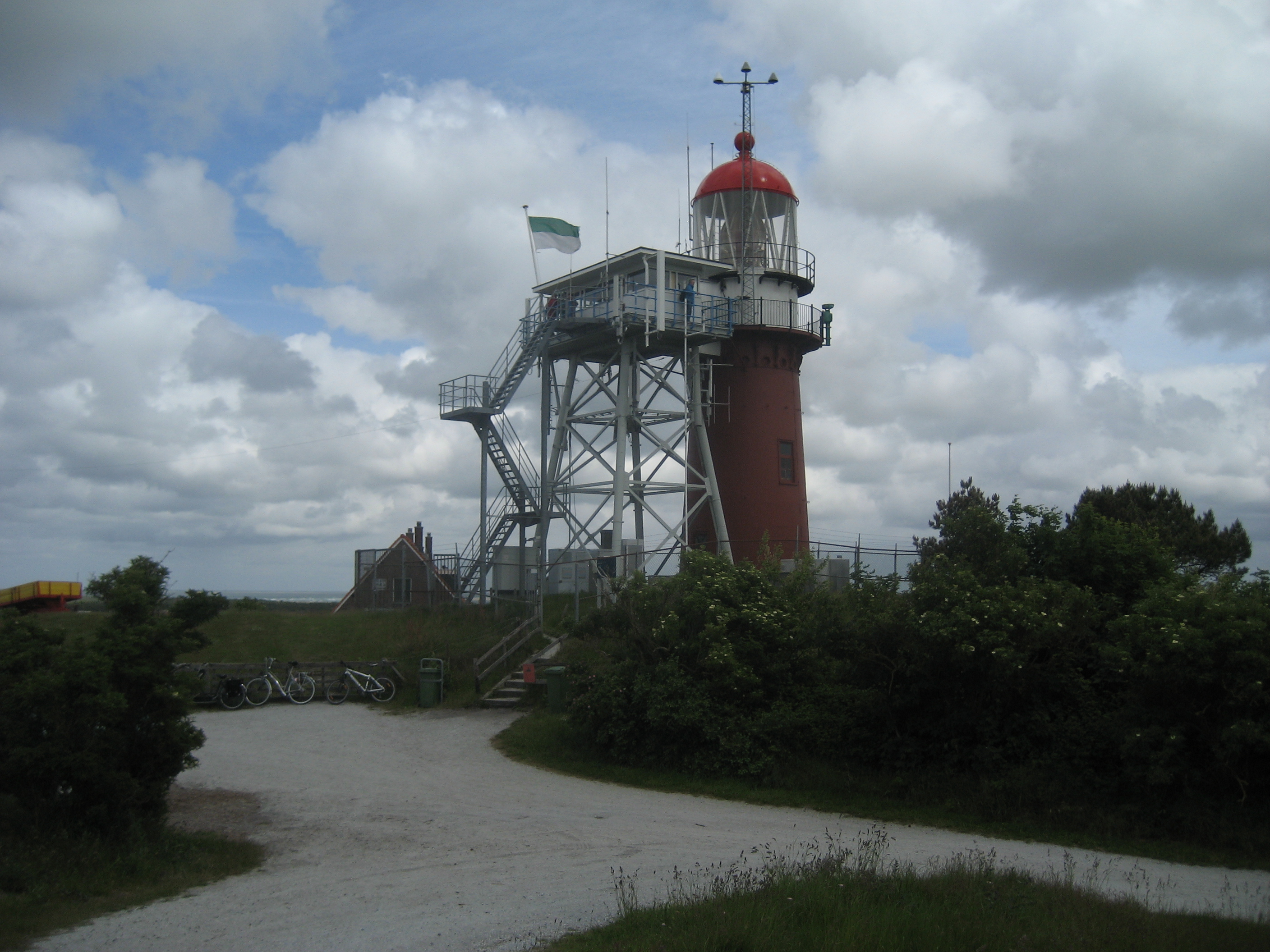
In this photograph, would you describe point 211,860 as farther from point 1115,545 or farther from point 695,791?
point 1115,545

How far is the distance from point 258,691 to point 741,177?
23864 millimetres

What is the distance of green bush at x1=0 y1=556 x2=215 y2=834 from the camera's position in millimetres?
12617

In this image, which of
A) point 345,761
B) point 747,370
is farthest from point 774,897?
point 747,370

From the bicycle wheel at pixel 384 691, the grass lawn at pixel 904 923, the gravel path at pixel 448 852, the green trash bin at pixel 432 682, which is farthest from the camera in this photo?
the bicycle wheel at pixel 384 691

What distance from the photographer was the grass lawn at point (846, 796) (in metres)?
14.1

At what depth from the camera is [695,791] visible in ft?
61.4

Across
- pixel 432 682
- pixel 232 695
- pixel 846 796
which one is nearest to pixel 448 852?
pixel 846 796

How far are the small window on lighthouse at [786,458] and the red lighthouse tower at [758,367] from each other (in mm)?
36

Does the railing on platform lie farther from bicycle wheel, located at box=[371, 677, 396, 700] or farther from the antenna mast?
bicycle wheel, located at box=[371, 677, 396, 700]

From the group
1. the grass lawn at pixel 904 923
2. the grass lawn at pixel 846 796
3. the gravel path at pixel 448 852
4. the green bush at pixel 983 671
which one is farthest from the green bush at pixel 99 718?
the green bush at pixel 983 671

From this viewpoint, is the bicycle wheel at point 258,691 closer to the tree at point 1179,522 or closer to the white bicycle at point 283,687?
→ the white bicycle at point 283,687

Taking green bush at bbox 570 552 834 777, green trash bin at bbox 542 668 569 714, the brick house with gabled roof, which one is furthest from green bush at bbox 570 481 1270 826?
the brick house with gabled roof

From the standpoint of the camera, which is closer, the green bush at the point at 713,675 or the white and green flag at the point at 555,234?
the green bush at the point at 713,675

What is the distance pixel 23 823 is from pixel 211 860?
2229mm
